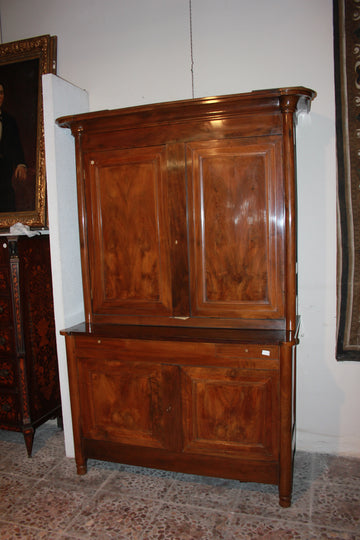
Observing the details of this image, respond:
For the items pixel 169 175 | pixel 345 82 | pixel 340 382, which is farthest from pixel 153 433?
pixel 345 82

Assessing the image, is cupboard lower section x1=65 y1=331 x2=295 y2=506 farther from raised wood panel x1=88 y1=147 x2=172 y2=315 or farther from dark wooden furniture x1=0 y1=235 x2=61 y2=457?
dark wooden furniture x1=0 y1=235 x2=61 y2=457

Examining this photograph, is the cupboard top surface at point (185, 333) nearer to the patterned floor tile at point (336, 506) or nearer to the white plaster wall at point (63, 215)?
the white plaster wall at point (63, 215)

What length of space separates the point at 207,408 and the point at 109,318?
77 cm

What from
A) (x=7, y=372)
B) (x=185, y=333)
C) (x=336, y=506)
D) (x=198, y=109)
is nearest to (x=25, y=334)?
(x=7, y=372)

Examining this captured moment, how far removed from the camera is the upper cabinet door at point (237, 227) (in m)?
2.03

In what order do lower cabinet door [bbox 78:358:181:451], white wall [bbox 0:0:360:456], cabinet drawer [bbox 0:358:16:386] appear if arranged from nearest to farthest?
lower cabinet door [bbox 78:358:181:451]
white wall [bbox 0:0:360:456]
cabinet drawer [bbox 0:358:16:386]

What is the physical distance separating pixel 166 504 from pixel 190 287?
1.14 meters

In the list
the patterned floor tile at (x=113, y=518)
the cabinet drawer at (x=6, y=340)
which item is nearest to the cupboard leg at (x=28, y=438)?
the cabinet drawer at (x=6, y=340)

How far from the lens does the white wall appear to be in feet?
7.57

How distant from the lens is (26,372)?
2551 millimetres

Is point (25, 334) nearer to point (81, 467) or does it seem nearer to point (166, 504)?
point (81, 467)

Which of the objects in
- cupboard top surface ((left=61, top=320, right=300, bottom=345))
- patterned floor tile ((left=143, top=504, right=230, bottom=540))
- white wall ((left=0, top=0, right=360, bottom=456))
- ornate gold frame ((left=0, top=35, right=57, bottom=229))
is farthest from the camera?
ornate gold frame ((left=0, top=35, right=57, bottom=229))

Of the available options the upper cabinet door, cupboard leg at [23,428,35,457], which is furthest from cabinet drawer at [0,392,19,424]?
the upper cabinet door

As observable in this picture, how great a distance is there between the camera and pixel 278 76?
92.6 inches
